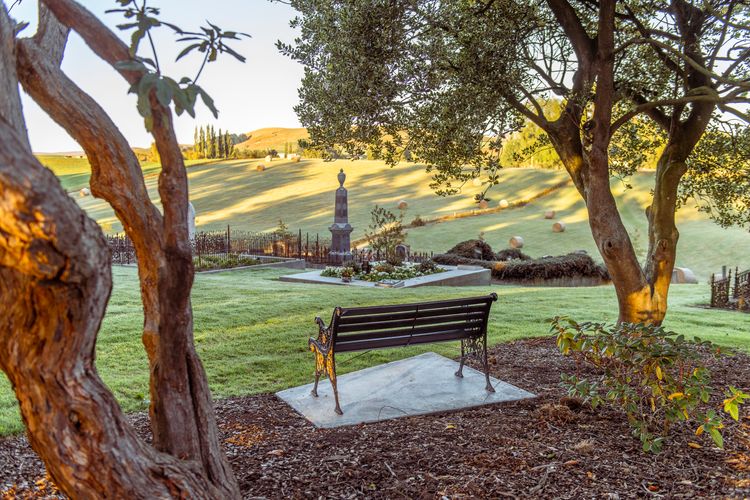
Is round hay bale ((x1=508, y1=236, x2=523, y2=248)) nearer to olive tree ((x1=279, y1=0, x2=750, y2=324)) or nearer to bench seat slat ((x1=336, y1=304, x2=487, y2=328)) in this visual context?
olive tree ((x1=279, y1=0, x2=750, y2=324))

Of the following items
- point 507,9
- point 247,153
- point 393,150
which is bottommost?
point 393,150

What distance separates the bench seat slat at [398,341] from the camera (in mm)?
5727

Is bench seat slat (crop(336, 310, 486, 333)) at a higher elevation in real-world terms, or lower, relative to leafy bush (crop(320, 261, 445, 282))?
higher

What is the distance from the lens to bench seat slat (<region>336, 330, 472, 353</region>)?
225 inches

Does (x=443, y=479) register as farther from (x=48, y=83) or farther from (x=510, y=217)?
(x=510, y=217)

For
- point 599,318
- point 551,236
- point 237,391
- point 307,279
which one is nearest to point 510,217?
point 551,236

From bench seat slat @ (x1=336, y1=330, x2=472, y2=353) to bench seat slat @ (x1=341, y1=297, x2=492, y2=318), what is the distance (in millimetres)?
318

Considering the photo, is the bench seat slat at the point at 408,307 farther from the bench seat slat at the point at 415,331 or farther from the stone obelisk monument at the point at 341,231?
the stone obelisk monument at the point at 341,231

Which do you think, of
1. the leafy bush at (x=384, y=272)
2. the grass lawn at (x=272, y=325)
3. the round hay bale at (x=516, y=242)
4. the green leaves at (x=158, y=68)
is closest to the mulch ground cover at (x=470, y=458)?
the grass lawn at (x=272, y=325)

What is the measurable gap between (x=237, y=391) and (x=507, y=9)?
21.5 feet

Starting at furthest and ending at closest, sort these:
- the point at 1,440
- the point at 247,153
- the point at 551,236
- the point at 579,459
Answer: the point at 247,153 < the point at 551,236 < the point at 1,440 < the point at 579,459

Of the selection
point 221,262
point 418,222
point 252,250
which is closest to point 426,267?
point 221,262

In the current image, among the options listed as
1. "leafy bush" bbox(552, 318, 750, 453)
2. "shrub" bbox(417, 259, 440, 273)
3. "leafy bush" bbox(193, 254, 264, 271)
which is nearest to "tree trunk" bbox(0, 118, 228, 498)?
"leafy bush" bbox(552, 318, 750, 453)

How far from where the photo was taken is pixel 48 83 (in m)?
2.66
